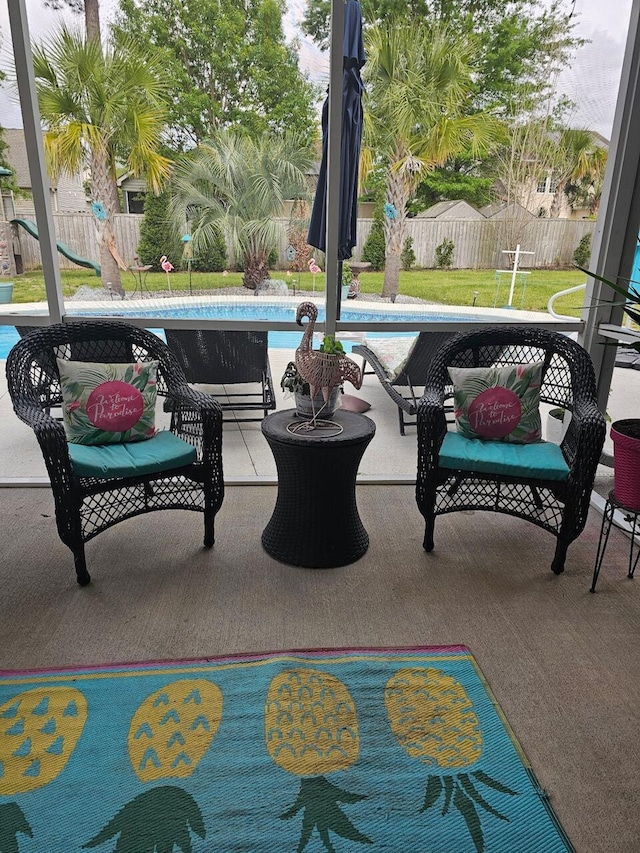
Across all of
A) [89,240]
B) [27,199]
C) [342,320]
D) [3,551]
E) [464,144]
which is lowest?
[3,551]

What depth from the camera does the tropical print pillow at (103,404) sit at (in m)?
2.64

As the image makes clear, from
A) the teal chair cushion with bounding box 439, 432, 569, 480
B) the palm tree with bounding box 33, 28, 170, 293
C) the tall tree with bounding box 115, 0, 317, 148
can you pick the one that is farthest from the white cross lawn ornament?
the palm tree with bounding box 33, 28, 170, 293

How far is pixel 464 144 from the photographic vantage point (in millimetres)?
3152

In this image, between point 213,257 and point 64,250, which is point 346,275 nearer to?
point 213,257

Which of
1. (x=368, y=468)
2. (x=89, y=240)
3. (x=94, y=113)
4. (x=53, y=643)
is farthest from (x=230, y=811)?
(x=94, y=113)

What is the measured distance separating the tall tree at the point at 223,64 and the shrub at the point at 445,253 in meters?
0.91

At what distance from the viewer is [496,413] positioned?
279cm

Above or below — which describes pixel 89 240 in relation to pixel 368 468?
above

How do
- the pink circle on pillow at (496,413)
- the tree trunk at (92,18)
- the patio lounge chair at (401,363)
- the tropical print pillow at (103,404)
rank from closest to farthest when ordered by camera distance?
the tropical print pillow at (103,404)
the pink circle on pillow at (496,413)
the tree trunk at (92,18)
the patio lounge chair at (401,363)

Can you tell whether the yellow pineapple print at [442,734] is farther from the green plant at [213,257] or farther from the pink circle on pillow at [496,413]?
the green plant at [213,257]

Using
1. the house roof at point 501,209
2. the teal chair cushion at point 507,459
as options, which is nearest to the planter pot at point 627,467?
the teal chair cushion at point 507,459

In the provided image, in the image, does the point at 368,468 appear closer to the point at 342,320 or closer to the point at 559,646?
the point at 342,320

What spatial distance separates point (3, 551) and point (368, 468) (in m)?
1.98

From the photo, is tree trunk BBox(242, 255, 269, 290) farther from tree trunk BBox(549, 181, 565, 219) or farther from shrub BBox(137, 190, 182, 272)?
tree trunk BBox(549, 181, 565, 219)
